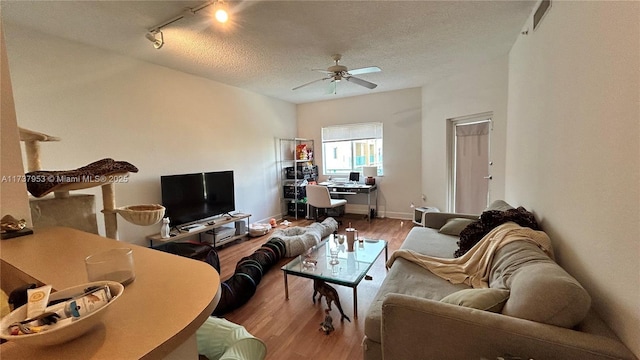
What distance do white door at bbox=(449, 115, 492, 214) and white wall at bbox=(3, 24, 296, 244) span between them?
11.1 ft

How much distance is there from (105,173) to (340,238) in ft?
6.74

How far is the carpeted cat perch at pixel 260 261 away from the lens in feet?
7.56

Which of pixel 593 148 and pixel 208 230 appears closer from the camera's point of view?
pixel 593 148

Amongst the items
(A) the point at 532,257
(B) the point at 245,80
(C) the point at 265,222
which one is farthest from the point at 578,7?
(C) the point at 265,222

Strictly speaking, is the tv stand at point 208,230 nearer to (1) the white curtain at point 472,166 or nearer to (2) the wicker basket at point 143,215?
(2) the wicker basket at point 143,215

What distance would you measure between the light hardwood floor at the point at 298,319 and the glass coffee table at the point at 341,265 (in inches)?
5.8

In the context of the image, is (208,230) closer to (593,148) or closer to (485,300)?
(485,300)

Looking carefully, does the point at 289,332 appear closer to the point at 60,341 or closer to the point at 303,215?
the point at 60,341

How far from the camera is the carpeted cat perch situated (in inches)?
90.7

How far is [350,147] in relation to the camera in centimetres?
567

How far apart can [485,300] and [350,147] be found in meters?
4.58

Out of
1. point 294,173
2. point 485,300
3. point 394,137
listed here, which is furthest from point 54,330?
point 394,137

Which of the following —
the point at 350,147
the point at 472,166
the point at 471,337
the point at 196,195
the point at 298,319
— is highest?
the point at 350,147

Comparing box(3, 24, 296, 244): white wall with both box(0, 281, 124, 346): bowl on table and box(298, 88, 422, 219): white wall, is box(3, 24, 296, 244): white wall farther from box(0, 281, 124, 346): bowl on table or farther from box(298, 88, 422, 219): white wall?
box(0, 281, 124, 346): bowl on table
